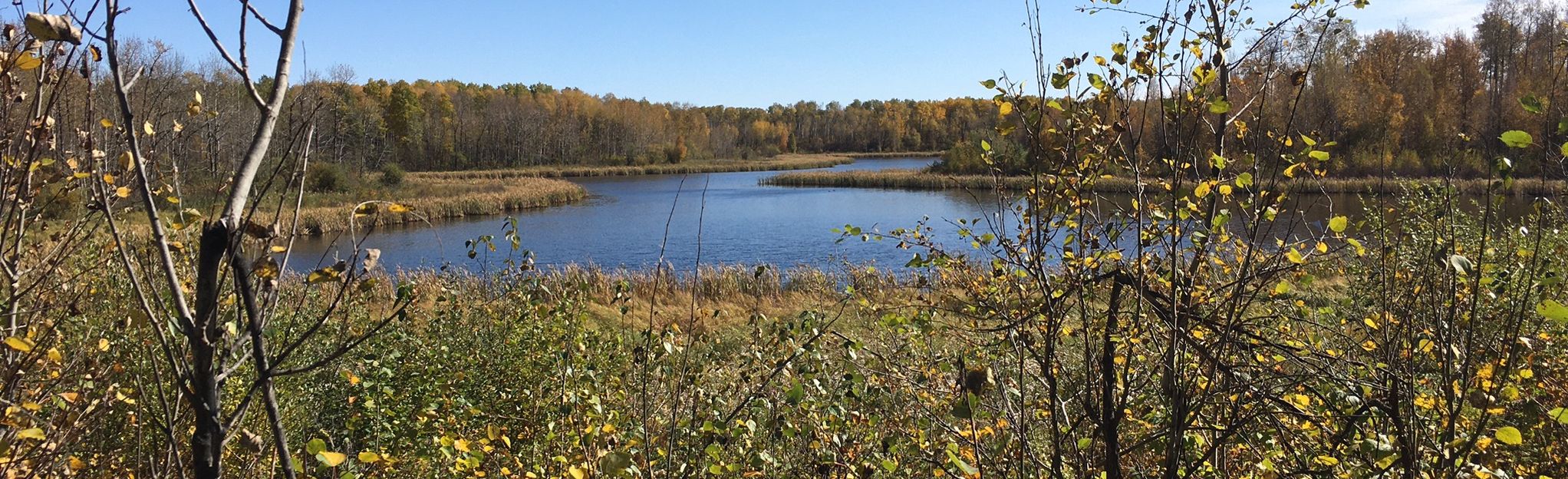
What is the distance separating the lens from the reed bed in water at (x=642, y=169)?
55.1m

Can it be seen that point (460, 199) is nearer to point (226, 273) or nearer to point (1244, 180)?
point (1244, 180)

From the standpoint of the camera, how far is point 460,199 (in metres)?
32.2

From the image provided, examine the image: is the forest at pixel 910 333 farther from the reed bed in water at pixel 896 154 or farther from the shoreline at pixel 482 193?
the reed bed in water at pixel 896 154

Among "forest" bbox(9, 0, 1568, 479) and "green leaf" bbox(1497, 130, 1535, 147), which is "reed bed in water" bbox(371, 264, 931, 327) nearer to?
"forest" bbox(9, 0, 1568, 479)

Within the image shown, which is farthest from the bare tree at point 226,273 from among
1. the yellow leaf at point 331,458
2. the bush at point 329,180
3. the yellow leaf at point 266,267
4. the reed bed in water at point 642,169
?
the reed bed in water at point 642,169

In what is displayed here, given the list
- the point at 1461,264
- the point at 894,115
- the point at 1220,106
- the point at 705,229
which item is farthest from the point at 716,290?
the point at 894,115

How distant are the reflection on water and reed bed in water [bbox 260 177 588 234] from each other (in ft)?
2.09

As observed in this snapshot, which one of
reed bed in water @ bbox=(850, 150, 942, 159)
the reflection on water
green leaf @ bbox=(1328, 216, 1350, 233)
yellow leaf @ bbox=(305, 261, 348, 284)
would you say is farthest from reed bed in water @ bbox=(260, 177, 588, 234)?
reed bed in water @ bbox=(850, 150, 942, 159)

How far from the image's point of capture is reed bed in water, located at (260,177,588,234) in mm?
25047

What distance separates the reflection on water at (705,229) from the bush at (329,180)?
513 centimetres

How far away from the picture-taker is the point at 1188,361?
84.7 inches

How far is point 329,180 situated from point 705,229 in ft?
50.5

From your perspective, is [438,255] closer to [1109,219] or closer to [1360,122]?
[1109,219]

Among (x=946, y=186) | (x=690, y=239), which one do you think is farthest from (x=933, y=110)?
(x=690, y=239)
